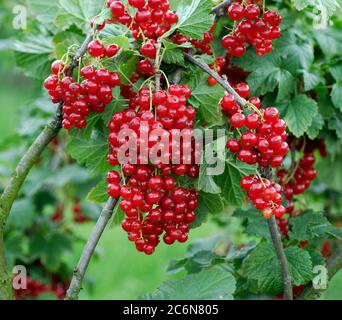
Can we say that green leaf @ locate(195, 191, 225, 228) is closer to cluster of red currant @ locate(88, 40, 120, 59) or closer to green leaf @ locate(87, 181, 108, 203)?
green leaf @ locate(87, 181, 108, 203)

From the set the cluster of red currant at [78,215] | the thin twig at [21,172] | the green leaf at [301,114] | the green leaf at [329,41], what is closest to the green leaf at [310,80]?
the green leaf at [301,114]

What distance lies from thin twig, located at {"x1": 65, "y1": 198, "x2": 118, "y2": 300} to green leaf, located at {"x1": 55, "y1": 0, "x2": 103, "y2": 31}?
444 millimetres

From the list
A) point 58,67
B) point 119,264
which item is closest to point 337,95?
point 58,67

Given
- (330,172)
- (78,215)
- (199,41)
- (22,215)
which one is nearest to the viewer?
(199,41)

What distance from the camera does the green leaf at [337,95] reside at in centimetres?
136

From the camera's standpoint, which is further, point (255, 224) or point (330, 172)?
point (330, 172)

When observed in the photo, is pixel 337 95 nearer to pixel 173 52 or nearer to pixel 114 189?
pixel 173 52

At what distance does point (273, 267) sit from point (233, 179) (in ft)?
0.81

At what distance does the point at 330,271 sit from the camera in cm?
130

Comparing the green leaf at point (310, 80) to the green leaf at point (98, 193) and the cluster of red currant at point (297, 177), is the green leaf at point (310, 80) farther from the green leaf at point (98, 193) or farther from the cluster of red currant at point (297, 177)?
the green leaf at point (98, 193)

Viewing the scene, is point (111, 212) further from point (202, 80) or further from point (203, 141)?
point (202, 80)

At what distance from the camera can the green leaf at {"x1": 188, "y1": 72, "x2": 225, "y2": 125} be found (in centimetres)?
110

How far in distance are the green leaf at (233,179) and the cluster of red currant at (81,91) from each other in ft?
0.83

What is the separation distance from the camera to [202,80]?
3.71 feet
